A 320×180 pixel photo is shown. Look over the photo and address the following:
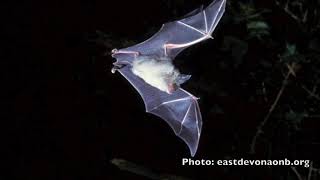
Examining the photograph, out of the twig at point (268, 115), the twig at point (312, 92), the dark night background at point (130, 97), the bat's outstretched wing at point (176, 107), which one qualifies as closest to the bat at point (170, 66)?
the bat's outstretched wing at point (176, 107)

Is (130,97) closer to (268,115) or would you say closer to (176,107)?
(176,107)

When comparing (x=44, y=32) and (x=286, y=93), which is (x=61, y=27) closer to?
(x=44, y=32)

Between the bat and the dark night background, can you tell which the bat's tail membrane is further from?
the dark night background

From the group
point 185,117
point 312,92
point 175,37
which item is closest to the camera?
point 175,37

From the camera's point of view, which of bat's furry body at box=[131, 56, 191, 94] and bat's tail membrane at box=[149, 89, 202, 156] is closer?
bat's furry body at box=[131, 56, 191, 94]

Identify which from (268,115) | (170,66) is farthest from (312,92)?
(170,66)

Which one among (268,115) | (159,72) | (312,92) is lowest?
(268,115)

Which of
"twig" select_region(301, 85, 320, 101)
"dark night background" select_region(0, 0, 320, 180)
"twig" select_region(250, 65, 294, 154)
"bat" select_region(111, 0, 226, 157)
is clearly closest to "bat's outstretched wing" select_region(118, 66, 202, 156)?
"bat" select_region(111, 0, 226, 157)
